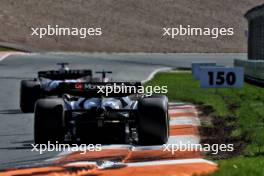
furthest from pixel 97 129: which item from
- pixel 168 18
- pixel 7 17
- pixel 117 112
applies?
pixel 168 18

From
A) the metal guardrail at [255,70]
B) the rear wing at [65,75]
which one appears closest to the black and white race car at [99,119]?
the rear wing at [65,75]

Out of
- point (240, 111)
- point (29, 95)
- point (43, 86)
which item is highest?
point (43, 86)

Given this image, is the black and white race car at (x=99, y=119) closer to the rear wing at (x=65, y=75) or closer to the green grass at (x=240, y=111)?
the green grass at (x=240, y=111)

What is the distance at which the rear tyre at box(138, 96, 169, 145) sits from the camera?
39.8 ft

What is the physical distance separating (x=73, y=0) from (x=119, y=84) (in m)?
90.7

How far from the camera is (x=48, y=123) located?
12227 mm

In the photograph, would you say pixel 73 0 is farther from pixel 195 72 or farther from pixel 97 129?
pixel 97 129

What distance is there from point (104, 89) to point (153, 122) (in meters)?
1.19
